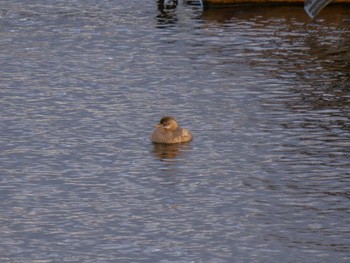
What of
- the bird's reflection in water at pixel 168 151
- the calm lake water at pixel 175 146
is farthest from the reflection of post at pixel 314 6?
the bird's reflection in water at pixel 168 151

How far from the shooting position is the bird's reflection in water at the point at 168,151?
68.0 ft

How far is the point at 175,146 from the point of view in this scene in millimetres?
21344

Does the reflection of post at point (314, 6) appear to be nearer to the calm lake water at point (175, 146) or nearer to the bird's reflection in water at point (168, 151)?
the calm lake water at point (175, 146)

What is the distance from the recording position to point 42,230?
1656cm

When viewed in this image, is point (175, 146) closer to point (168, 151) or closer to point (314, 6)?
point (168, 151)

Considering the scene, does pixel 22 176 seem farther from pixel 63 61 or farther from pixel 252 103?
pixel 63 61

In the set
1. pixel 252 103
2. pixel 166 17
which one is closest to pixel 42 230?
pixel 252 103

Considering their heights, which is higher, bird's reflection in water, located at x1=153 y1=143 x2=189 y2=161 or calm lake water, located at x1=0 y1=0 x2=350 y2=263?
calm lake water, located at x1=0 y1=0 x2=350 y2=263

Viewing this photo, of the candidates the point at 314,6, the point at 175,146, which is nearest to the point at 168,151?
the point at 175,146

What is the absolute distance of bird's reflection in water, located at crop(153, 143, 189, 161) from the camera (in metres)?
20.7

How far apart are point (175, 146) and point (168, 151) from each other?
215 mm

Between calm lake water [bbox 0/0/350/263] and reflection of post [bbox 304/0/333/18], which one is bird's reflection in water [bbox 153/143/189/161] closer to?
calm lake water [bbox 0/0/350/263]

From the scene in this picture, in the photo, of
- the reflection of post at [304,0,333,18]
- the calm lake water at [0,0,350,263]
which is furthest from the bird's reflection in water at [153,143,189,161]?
the reflection of post at [304,0,333,18]

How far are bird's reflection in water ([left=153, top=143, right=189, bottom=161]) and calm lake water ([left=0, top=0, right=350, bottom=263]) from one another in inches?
1.8
